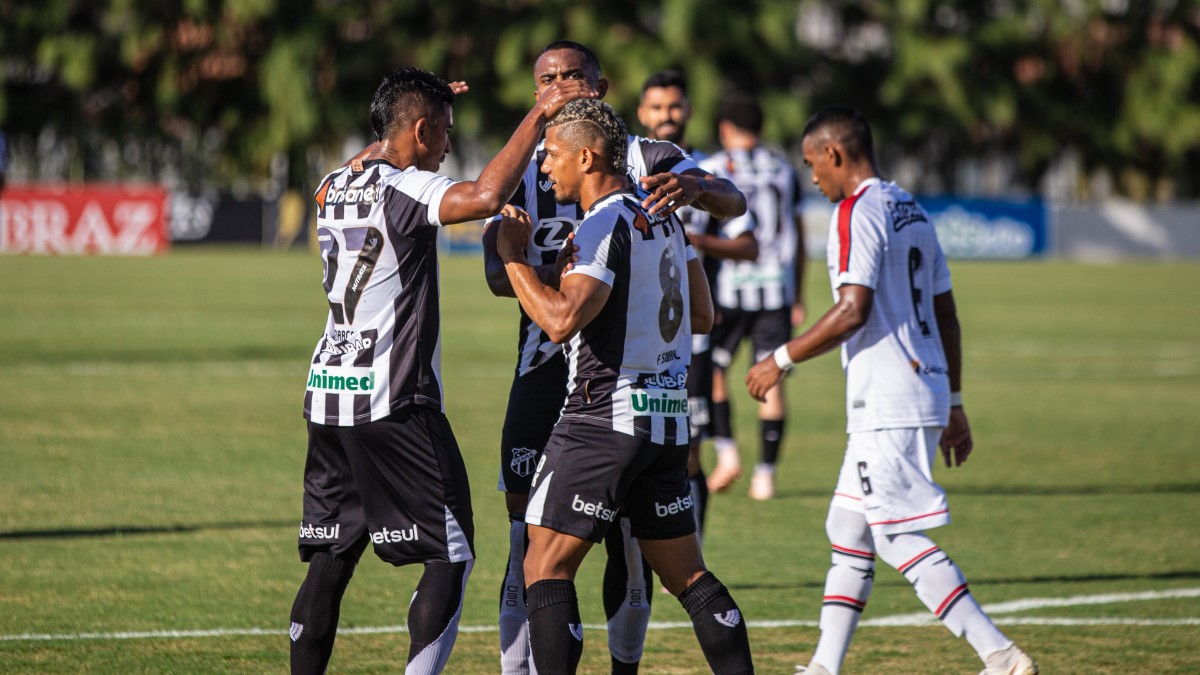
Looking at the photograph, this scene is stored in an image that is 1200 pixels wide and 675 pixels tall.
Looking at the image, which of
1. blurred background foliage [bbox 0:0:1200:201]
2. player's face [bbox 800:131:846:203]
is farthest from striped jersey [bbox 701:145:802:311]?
blurred background foliage [bbox 0:0:1200:201]

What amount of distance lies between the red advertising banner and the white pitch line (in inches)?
1346

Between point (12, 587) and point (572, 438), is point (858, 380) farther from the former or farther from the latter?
point (12, 587)

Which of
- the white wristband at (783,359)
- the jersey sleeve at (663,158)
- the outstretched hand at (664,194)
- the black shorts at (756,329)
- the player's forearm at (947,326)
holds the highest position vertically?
the jersey sleeve at (663,158)

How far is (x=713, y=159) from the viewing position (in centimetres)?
1023

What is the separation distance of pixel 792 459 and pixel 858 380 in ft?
20.7

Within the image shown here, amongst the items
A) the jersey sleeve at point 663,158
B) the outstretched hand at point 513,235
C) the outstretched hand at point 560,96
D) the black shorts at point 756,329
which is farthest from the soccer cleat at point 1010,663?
the black shorts at point 756,329

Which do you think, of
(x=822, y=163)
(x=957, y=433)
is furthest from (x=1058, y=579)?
(x=822, y=163)

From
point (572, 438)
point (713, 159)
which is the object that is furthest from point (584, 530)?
point (713, 159)

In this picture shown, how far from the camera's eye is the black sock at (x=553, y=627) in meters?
5.03

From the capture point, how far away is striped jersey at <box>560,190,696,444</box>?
5000mm

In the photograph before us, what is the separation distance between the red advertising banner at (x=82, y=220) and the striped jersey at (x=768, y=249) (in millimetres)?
31648

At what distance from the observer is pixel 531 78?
4959 centimetres

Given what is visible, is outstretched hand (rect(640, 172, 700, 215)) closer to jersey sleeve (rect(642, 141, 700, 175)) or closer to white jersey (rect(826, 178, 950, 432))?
jersey sleeve (rect(642, 141, 700, 175))

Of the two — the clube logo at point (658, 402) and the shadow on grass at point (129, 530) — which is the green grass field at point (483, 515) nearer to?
the shadow on grass at point (129, 530)
